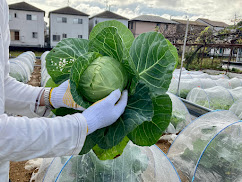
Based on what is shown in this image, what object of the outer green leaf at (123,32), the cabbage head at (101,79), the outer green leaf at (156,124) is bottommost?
the outer green leaf at (156,124)

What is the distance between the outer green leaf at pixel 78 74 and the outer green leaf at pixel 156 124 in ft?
1.43

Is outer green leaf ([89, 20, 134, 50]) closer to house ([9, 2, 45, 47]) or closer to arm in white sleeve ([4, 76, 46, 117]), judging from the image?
arm in white sleeve ([4, 76, 46, 117])

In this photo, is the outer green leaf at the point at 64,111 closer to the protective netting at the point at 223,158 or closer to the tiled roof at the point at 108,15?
the protective netting at the point at 223,158

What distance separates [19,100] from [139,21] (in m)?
34.6

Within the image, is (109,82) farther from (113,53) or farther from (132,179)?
(132,179)

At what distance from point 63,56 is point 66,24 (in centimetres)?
3141

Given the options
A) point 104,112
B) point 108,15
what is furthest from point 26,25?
point 104,112

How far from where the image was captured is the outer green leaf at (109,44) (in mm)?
1328

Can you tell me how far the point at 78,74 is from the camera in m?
1.32

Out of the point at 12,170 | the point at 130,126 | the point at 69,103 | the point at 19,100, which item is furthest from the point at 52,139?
the point at 12,170

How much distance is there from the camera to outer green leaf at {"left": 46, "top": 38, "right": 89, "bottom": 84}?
1.56m

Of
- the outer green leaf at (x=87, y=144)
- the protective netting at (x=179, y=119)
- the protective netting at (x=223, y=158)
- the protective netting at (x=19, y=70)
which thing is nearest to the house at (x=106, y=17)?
the protective netting at (x=19, y=70)

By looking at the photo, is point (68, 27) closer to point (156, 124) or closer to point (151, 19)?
point (151, 19)

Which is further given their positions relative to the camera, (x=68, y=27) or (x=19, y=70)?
(x=68, y=27)
